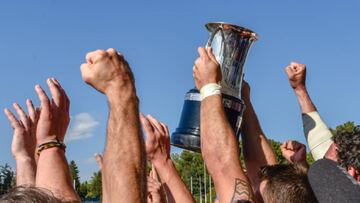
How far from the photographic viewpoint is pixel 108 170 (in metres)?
2.60

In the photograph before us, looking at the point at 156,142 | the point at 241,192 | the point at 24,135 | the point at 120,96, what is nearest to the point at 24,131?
the point at 24,135

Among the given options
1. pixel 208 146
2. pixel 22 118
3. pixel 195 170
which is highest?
pixel 195 170

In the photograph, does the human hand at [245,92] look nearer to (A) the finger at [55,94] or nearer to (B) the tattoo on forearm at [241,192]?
(B) the tattoo on forearm at [241,192]

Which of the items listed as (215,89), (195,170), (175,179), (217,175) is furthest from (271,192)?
(195,170)

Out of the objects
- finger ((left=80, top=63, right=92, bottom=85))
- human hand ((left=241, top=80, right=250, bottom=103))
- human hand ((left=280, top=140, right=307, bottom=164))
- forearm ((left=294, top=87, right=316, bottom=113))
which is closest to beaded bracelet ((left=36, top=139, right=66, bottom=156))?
finger ((left=80, top=63, right=92, bottom=85))

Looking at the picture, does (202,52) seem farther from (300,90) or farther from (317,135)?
(300,90)

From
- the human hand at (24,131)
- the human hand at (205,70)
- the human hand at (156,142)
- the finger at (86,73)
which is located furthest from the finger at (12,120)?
the finger at (86,73)

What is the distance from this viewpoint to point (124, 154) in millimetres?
2592

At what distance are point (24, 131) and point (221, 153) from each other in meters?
1.59

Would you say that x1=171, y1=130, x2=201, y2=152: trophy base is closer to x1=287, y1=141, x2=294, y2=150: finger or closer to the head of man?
x1=287, y1=141, x2=294, y2=150: finger

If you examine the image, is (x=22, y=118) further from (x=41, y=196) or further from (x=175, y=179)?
(x=41, y=196)

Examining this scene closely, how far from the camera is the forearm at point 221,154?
11.2 ft

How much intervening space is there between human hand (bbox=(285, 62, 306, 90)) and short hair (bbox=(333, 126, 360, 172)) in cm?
193

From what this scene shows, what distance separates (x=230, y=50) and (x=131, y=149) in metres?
2.22
